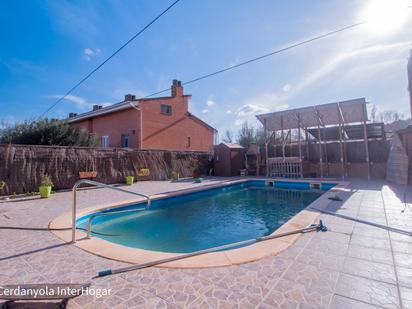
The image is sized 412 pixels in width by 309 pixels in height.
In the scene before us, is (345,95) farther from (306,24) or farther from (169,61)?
(169,61)

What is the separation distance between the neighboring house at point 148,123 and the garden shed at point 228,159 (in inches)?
154

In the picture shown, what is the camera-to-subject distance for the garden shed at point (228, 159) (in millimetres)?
13594

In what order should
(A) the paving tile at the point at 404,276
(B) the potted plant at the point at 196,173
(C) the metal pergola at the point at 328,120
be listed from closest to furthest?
1. (A) the paving tile at the point at 404,276
2. (C) the metal pergola at the point at 328,120
3. (B) the potted plant at the point at 196,173

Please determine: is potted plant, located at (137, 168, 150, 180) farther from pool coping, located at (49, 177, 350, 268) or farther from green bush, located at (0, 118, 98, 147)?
pool coping, located at (49, 177, 350, 268)

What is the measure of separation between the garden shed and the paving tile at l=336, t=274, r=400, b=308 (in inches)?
458

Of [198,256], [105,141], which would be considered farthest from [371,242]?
[105,141]

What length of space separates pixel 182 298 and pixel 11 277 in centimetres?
177

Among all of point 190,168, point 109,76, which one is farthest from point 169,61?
point 190,168

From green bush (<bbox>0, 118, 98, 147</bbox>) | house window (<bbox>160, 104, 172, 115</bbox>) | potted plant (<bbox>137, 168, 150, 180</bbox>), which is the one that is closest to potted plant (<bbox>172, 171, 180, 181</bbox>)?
potted plant (<bbox>137, 168, 150, 180</bbox>)

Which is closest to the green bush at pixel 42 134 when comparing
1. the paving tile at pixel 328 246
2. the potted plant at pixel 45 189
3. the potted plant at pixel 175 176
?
the potted plant at pixel 45 189

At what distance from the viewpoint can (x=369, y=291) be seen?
1.76 m

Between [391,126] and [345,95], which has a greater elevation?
[345,95]

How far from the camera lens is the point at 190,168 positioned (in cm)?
1345

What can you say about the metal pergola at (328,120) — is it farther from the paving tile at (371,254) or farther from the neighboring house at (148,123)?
the paving tile at (371,254)
